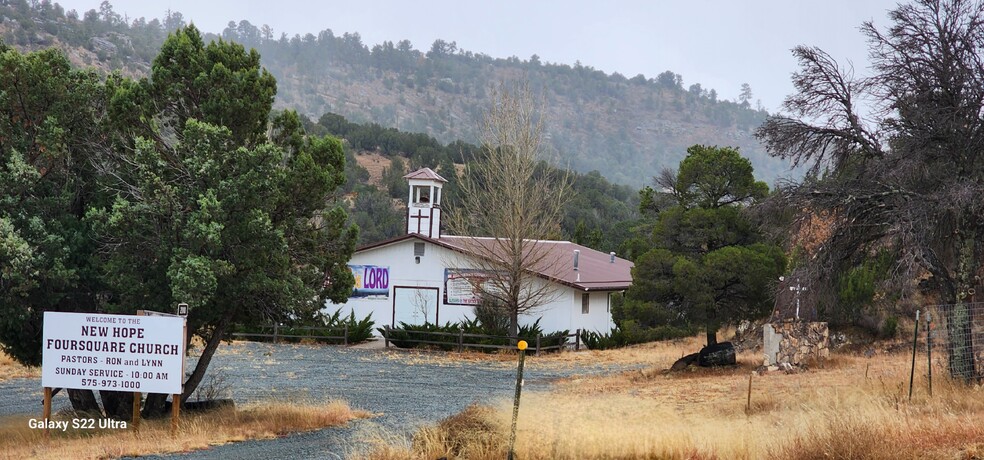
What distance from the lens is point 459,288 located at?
117ft

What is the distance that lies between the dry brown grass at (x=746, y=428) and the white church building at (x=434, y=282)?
18.4 metres

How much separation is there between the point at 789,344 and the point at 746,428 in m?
12.5

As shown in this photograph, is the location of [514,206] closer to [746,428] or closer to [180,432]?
[180,432]

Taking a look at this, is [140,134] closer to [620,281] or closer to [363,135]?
[620,281]

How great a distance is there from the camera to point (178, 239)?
14375mm

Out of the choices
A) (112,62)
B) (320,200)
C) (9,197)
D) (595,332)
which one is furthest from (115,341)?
(112,62)

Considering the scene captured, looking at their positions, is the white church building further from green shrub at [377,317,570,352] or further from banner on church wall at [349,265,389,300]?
green shrub at [377,317,570,352]

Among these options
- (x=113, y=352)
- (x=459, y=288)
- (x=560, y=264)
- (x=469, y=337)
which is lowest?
(x=469, y=337)

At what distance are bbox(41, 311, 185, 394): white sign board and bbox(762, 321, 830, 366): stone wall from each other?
49.4 ft

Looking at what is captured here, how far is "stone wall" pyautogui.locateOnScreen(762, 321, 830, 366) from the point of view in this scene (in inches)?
Answer: 896

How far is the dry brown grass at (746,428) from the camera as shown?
9414mm

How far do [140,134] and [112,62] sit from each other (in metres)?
96.0

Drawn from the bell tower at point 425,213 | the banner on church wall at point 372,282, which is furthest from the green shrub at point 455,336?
the bell tower at point 425,213

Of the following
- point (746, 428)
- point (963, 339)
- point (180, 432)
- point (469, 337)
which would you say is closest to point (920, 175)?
point (963, 339)
